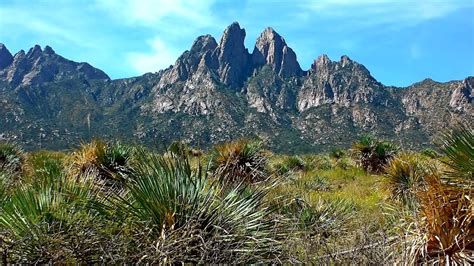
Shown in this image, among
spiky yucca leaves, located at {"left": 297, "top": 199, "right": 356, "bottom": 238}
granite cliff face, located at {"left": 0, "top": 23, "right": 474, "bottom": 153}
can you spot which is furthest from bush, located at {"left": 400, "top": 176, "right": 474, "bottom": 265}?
granite cliff face, located at {"left": 0, "top": 23, "right": 474, "bottom": 153}

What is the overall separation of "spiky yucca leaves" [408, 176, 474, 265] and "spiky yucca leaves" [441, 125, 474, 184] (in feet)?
1.00

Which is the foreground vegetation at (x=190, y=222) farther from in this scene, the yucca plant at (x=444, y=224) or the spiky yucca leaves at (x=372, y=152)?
the spiky yucca leaves at (x=372, y=152)

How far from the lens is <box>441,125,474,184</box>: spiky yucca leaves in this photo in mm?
5504

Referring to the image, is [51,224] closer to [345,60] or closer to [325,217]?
[325,217]

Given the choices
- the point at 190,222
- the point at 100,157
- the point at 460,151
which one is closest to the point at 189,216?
the point at 190,222

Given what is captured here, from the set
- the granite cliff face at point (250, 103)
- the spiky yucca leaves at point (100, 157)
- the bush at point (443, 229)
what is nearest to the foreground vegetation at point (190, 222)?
the bush at point (443, 229)

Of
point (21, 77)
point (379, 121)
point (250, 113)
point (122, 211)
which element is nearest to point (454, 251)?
point (122, 211)

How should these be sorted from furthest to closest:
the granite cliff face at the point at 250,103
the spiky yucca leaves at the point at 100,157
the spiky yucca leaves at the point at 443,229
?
1. the granite cliff face at the point at 250,103
2. the spiky yucca leaves at the point at 100,157
3. the spiky yucca leaves at the point at 443,229

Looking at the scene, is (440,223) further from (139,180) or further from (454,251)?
(139,180)

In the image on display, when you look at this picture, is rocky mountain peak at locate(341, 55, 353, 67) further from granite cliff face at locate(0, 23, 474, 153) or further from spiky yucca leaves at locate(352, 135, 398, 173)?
spiky yucca leaves at locate(352, 135, 398, 173)

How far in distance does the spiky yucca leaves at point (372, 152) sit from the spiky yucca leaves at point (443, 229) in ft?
53.9

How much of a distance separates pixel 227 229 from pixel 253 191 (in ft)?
2.95

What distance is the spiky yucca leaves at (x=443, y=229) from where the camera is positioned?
506 cm

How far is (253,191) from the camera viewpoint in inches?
229
